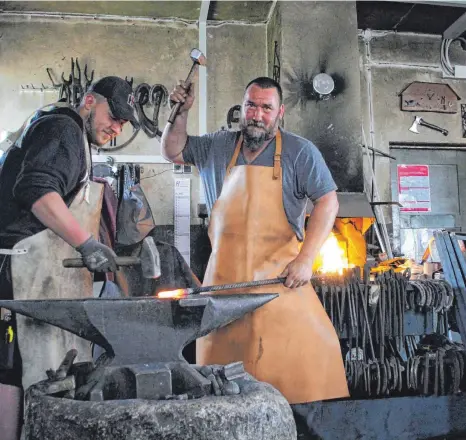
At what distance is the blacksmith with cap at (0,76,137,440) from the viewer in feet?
6.01

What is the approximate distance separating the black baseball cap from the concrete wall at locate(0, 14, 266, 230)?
2.91 metres

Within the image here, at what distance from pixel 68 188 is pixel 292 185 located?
109 centimetres

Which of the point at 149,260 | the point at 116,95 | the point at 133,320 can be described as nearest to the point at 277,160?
the point at 116,95

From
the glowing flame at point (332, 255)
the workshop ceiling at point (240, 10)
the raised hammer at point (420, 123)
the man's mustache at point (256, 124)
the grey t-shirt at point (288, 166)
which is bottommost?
the glowing flame at point (332, 255)

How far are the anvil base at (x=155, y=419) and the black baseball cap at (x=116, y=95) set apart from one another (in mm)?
1473

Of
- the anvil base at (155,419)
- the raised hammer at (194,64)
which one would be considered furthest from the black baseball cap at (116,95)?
the anvil base at (155,419)

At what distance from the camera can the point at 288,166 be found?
8.17 feet

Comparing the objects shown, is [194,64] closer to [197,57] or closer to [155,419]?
[197,57]

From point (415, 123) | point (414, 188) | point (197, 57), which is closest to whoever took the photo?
point (197, 57)

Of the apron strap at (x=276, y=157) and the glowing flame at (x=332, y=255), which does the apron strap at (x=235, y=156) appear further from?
the glowing flame at (x=332, y=255)

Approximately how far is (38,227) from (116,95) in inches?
29.7

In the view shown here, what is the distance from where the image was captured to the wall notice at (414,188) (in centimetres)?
604

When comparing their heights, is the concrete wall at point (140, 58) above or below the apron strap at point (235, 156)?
above

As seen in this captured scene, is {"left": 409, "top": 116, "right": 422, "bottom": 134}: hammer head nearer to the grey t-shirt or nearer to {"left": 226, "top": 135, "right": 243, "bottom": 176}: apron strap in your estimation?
the grey t-shirt
